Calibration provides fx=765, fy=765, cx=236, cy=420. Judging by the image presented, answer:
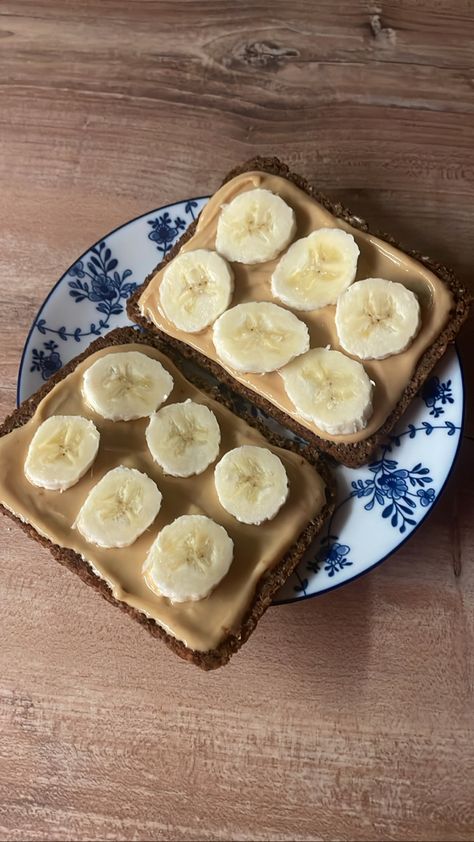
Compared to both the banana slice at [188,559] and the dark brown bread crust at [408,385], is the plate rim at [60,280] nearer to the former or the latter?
→ the dark brown bread crust at [408,385]

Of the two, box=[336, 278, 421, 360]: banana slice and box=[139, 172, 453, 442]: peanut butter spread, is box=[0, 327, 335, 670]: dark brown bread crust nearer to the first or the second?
box=[139, 172, 453, 442]: peanut butter spread

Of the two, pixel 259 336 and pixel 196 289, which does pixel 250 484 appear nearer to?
pixel 259 336

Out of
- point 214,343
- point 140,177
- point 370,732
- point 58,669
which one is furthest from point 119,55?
point 370,732

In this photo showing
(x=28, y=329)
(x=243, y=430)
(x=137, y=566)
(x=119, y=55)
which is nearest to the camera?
(x=137, y=566)

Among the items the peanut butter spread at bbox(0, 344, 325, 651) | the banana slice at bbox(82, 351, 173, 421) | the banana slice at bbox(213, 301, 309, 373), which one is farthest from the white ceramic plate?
the banana slice at bbox(213, 301, 309, 373)

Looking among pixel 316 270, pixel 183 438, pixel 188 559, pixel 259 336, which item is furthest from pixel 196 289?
pixel 188 559

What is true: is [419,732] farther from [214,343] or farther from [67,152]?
[67,152]

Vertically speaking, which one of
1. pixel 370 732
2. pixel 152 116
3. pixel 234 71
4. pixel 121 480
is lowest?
pixel 370 732
